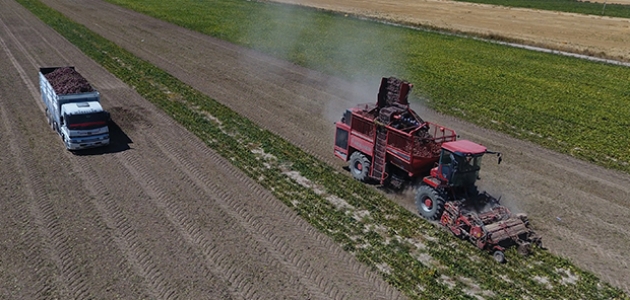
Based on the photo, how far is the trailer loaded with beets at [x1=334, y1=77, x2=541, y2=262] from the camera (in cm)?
1600

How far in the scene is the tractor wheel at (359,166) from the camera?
2003cm

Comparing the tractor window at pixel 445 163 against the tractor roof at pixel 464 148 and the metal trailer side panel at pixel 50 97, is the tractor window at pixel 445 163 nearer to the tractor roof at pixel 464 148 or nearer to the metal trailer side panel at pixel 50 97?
the tractor roof at pixel 464 148

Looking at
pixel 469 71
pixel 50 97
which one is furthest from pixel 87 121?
pixel 469 71

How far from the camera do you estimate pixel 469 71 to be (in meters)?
41.8

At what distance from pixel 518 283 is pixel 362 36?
48556 millimetres

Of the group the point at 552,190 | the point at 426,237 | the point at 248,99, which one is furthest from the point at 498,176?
the point at 248,99

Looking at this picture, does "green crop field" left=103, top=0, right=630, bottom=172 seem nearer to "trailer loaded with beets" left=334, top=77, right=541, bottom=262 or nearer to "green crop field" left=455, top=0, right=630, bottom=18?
"trailer loaded with beets" left=334, top=77, right=541, bottom=262

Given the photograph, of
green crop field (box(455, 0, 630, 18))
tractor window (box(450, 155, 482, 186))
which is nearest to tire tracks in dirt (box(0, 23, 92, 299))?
tractor window (box(450, 155, 482, 186))

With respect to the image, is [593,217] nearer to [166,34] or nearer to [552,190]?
[552,190]

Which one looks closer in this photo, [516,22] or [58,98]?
[58,98]

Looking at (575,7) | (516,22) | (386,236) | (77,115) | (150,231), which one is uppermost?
(575,7)

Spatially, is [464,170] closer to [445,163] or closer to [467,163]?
[467,163]

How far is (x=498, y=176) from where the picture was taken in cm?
2195

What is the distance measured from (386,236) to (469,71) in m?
29.0
